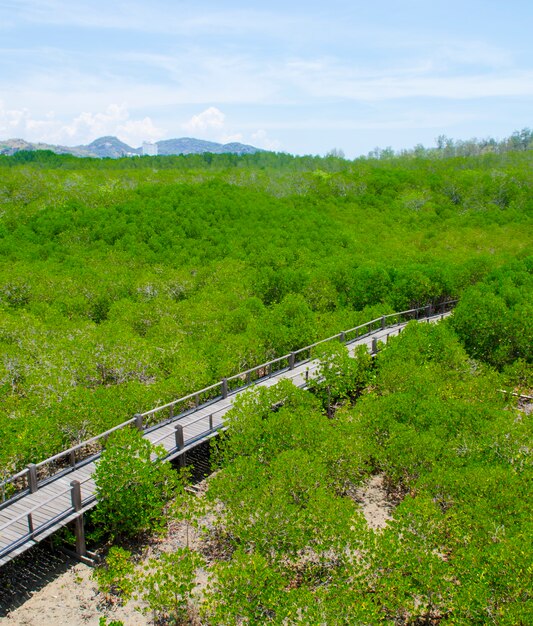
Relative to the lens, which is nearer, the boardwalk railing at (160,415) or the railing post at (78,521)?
the railing post at (78,521)

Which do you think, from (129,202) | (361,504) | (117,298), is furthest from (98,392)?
(129,202)

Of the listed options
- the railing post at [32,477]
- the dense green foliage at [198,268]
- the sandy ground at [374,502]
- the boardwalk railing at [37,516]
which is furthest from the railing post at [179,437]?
the sandy ground at [374,502]

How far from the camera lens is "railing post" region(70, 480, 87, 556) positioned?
45.7ft

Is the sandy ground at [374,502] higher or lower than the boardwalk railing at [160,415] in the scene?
lower

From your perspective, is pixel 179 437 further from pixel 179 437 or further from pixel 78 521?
pixel 78 521

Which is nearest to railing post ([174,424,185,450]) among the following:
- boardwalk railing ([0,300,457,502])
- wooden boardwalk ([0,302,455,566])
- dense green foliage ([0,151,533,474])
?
wooden boardwalk ([0,302,455,566])

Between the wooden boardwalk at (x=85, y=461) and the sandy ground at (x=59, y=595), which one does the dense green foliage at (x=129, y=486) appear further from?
the sandy ground at (x=59, y=595)

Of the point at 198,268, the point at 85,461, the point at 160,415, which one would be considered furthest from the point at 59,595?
the point at 198,268

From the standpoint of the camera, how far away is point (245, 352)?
23359 millimetres

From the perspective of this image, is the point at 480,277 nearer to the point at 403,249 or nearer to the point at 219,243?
the point at 403,249

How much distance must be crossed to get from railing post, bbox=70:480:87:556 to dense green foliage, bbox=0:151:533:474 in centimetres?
242

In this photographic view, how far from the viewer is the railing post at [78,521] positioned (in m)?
13.9

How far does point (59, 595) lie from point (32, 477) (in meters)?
2.98

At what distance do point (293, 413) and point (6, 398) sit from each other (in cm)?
1078
